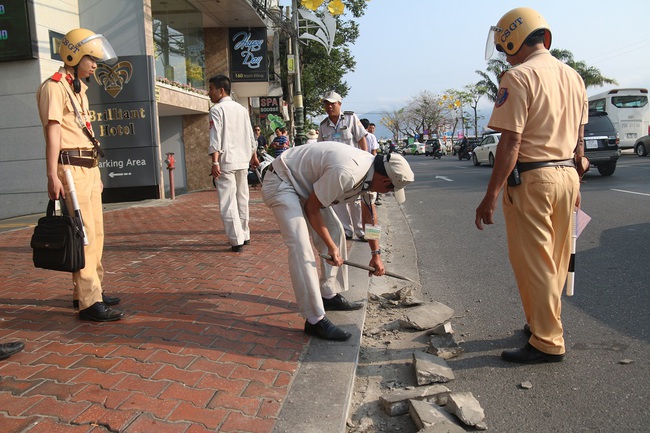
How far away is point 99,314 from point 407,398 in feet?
7.48

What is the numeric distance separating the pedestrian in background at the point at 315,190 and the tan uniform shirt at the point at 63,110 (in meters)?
1.44

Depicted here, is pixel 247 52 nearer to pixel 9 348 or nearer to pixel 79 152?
pixel 79 152

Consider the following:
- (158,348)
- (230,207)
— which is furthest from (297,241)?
(230,207)

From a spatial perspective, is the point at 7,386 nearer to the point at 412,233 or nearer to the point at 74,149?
the point at 74,149

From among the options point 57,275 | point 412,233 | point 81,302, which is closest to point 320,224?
point 81,302

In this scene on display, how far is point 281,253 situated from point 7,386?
3.70 metres

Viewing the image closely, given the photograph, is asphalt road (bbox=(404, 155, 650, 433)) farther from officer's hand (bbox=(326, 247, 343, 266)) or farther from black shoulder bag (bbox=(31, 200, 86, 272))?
black shoulder bag (bbox=(31, 200, 86, 272))

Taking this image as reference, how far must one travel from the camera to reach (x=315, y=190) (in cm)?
331

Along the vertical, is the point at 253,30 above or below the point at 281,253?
above

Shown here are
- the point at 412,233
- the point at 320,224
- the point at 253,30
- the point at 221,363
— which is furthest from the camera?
the point at 253,30

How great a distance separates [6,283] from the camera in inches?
198

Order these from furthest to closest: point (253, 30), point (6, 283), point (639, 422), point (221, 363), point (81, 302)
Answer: point (253, 30) < point (6, 283) < point (81, 302) < point (221, 363) < point (639, 422)

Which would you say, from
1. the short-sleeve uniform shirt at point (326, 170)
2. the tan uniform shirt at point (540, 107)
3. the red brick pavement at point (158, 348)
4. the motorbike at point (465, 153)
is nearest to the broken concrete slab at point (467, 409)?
the red brick pavement at point (158, 348)

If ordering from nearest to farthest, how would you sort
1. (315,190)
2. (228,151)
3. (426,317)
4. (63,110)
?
(315,190), (63,110), (426,317), (228,151)
